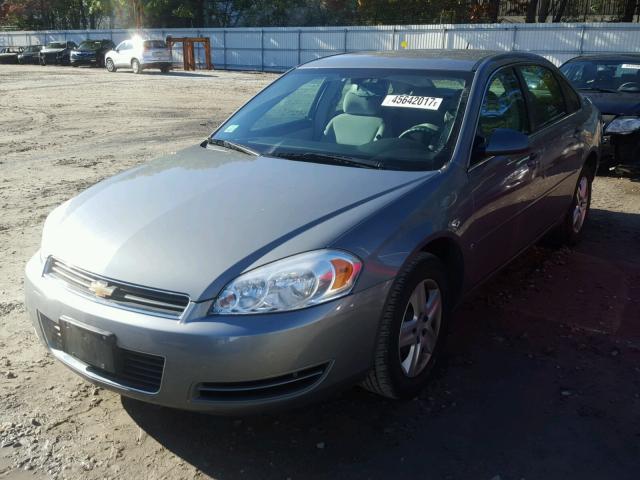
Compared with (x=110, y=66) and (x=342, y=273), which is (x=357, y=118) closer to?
(x=342, y=273)

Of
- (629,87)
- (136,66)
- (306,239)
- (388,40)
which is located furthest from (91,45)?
(306,239)

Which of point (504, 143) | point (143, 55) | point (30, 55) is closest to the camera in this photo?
point (504, 143)

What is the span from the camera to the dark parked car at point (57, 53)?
37.5 metres

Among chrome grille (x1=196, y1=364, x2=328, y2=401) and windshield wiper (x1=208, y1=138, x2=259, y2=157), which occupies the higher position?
windshield wiper (x1=208, y1=138, x2=259, y2=157)

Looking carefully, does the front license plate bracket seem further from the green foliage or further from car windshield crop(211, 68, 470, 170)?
the green foliage

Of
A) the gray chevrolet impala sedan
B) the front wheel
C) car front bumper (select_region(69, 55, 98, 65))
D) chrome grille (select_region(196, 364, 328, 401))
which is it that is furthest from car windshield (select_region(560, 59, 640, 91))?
car front bumper (select_region(69, 55, 98, 65))

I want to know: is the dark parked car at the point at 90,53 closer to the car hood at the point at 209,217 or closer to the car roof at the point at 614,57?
the car roof at the point at 614,57

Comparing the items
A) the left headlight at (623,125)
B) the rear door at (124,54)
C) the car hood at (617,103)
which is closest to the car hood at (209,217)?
the left headlight at (623,125)

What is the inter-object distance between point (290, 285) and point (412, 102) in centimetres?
177

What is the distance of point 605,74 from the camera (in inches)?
347

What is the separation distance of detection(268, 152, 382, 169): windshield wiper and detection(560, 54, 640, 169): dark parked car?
532 centimetres

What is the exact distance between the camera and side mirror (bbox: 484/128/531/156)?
3592 millimetres

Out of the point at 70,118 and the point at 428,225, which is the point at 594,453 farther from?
the point at 70,118

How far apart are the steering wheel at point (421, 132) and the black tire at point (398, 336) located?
2.68 feet
